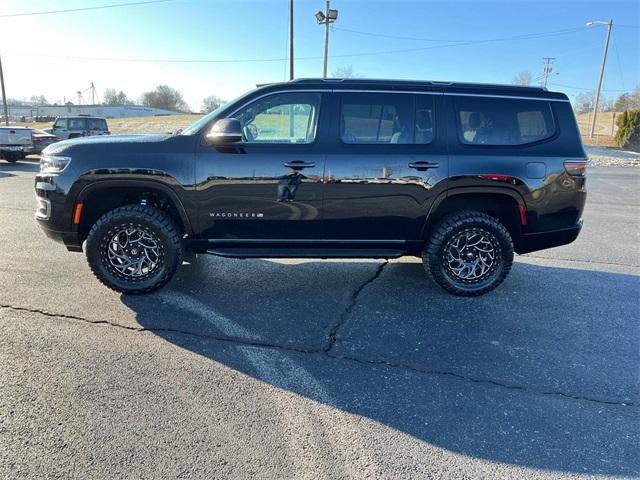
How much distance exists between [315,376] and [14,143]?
18.2 meters

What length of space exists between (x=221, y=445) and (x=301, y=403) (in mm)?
558

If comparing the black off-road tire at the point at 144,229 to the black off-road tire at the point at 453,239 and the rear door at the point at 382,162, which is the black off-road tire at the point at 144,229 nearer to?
the rear door at the point at 382,162

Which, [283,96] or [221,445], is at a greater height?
[283,96]

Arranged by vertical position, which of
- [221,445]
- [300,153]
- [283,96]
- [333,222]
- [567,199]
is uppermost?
[283,96]

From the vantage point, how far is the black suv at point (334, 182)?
13.0 ft

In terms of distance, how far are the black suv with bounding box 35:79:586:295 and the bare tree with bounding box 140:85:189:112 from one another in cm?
10641

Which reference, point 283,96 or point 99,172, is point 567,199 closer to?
point 283,96

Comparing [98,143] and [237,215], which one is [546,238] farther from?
[98,143]

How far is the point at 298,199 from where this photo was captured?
407cm

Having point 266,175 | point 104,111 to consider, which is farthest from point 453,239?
point 104,111

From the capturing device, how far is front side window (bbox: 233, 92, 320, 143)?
405 centimetres

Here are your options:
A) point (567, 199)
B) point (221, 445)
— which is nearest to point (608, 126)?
point (567, 199)

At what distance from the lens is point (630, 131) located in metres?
29.8

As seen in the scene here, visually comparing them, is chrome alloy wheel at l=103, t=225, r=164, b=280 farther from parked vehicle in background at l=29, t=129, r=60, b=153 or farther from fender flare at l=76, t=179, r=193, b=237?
parked vehicle in background at l=29, t=129, r=60, b=153
